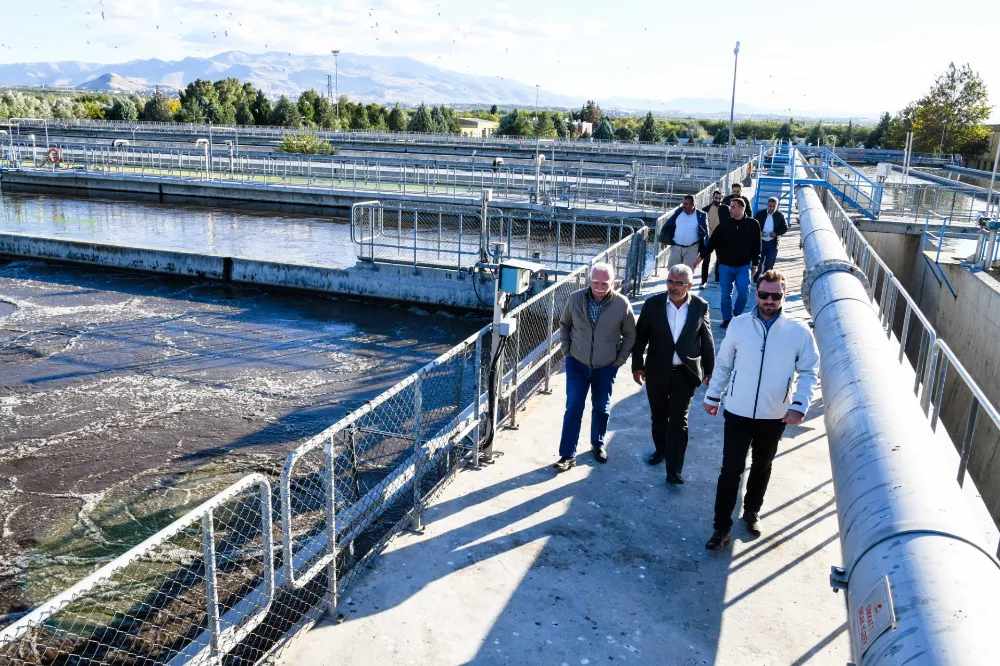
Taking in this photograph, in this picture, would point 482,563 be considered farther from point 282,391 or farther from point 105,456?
point 282,391

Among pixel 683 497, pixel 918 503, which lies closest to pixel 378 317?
pixel 683 497

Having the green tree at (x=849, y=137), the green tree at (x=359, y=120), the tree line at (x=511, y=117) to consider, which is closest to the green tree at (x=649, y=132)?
the tree line at (x=511, y=117)

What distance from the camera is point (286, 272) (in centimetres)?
1934

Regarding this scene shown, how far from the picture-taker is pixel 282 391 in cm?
1245

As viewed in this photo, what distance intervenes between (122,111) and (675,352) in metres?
89.2

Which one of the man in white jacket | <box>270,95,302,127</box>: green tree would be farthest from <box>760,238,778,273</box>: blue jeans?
<box>270,95,302,127</box>: green tree

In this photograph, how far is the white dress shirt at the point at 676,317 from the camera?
6156mm

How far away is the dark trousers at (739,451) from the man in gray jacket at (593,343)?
123 centimetres

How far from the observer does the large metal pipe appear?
2895 mm

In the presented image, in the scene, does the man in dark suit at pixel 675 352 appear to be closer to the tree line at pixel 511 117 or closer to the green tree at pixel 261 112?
the tree line at pixel 511 117

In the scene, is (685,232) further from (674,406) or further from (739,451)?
(739,451)

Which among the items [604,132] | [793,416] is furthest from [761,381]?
[604,132]

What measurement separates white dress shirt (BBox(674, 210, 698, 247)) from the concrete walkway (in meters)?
5.05

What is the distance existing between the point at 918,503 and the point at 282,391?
1022 cm
